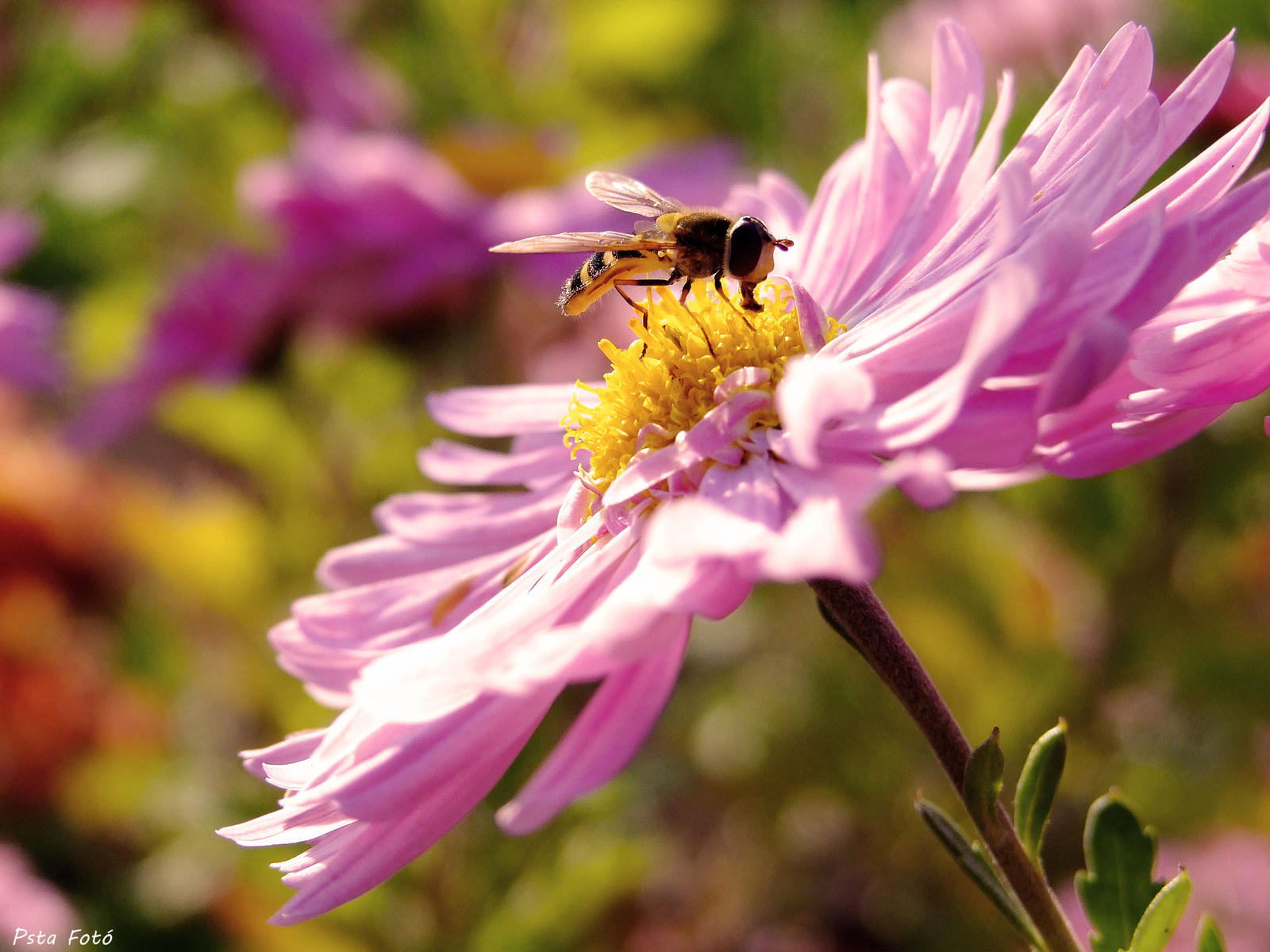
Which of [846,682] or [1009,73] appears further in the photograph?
[846,682]

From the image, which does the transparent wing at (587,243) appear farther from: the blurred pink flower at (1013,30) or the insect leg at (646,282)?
the blurred pink flower at (1013,30)

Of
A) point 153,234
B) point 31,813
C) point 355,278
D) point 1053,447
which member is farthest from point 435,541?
point 153,234

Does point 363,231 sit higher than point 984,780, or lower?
lower

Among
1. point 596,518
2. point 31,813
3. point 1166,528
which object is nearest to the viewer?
point 596,518

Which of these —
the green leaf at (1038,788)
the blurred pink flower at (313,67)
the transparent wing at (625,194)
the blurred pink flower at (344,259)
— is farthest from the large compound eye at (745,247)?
the blurred pink flower at (313,67)

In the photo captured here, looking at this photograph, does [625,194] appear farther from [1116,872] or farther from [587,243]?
[1116,872]

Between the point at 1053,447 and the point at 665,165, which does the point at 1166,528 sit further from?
the point at 1053,447

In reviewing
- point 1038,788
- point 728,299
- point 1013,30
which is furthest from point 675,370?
point 1013,30
